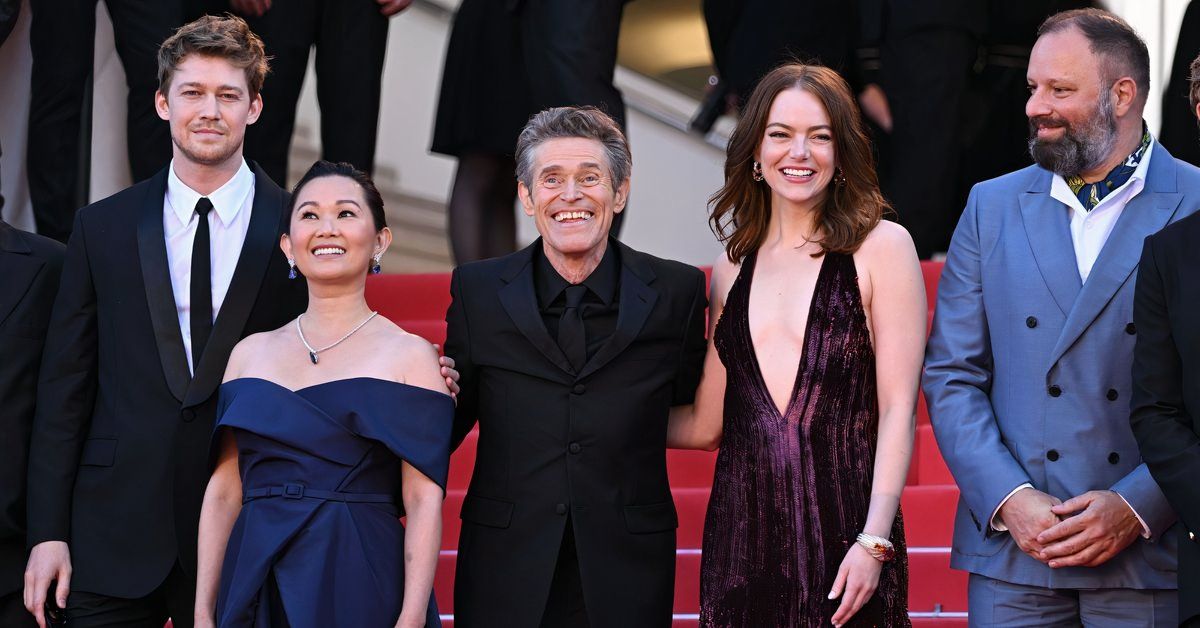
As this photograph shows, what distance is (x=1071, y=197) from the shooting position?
11.3 ft

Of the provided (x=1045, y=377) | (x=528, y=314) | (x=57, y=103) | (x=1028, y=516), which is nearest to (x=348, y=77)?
(x=57, y=103)

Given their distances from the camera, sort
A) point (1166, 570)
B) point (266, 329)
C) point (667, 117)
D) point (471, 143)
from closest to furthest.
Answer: point (1166, 570) → point (266, 329) → point (471, 143) → point (667, 117)

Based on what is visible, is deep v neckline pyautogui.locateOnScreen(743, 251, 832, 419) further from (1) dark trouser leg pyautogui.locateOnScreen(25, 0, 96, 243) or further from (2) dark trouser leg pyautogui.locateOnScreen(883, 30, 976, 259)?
(1) dark trouser leg pyautogui.locateOnScreen(25, 0, 96, 243)

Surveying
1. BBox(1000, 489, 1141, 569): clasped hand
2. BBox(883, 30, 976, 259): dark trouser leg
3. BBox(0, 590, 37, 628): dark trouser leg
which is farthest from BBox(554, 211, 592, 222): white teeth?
BBox(883, 30, 976, 259): dark trouser leg

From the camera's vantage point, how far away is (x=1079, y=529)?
10.4 ft

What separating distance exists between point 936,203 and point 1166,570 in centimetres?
263

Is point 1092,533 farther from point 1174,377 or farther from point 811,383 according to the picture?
point 811,383

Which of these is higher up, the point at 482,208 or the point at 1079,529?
the point at 482,208

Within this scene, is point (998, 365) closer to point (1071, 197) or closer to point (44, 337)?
point (1071, 197)

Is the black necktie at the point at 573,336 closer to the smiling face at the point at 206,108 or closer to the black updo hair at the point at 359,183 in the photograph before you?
the black updo hair at the point at 359,183

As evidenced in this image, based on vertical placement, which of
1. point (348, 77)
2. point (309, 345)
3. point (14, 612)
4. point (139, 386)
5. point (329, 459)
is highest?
point (348, 77)

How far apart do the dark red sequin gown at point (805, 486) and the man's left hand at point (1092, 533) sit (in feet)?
1.06

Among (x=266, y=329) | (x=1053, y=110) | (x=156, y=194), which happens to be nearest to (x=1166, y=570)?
(x=1053, y=110)

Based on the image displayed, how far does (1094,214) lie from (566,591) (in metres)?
1.44
